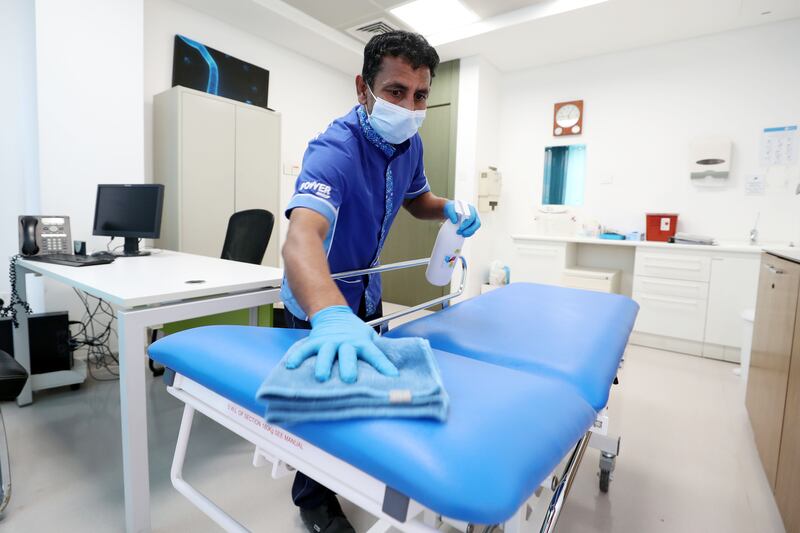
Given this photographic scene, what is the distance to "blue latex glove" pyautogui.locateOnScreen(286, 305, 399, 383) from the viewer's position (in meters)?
0.59

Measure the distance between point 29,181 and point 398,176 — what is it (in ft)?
9.46

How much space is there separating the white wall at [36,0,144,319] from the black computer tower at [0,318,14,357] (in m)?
0.56

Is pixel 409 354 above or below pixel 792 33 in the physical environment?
below

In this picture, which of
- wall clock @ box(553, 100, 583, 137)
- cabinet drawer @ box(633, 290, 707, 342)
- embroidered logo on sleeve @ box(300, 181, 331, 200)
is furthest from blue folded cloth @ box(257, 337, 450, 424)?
wall clock @ box(553, 100, 583, 137)

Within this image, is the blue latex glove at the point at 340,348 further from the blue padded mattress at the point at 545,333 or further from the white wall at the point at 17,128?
the white wall at the point at 17,128

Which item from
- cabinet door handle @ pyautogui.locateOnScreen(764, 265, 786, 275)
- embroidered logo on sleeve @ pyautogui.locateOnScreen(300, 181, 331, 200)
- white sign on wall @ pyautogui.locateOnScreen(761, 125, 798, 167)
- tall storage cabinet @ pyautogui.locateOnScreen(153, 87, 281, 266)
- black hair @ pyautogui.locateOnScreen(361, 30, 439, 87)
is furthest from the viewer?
white sign on wall @ pyautogui.locateOnScreen(761, 125, 798, 167)

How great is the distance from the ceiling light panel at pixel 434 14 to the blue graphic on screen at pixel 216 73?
55.3 inches

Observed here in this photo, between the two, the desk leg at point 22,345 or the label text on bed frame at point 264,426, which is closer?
the label text on bed frame at point 264,426

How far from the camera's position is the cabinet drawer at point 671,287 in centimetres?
333

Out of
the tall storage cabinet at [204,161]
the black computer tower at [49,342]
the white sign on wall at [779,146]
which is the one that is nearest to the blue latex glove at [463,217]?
the black computer tower at [49,342]

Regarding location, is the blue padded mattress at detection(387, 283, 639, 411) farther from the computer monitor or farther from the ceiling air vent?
the ceiling air vent

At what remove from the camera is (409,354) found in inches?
26.0

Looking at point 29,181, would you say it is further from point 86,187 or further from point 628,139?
point 628,139

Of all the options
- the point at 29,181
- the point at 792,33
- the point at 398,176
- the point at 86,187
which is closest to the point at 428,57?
the point at 398,176
